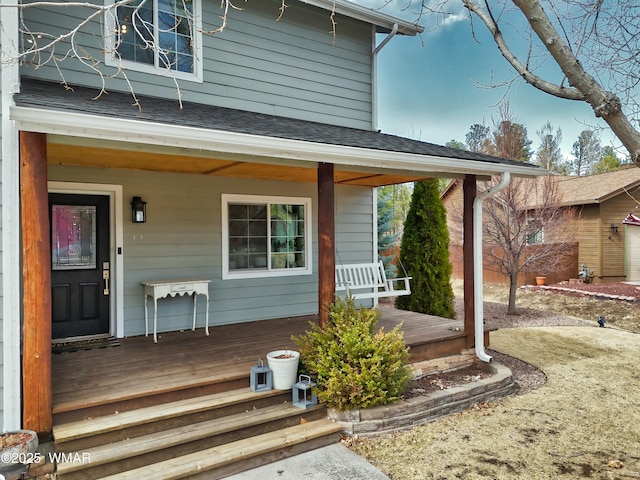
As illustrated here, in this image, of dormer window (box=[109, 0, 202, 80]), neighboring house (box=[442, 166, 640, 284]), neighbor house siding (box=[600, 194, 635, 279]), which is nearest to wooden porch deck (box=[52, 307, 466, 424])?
dormer window (box=[109, 0, 202, 80])

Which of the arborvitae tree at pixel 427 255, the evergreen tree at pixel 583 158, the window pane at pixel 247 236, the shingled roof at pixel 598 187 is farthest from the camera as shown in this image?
the evergreen tree at pixel 583 158

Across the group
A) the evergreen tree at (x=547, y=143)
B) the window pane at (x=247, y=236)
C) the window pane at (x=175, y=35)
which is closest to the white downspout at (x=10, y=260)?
the window pane at (x=175, y=35)

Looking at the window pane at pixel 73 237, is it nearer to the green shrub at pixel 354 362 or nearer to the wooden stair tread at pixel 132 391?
the wooden stair tread at pixel 132 391

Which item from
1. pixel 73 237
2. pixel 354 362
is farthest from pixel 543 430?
pixel 73 237

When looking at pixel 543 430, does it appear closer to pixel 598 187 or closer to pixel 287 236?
pixel 287 236

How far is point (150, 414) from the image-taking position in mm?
3467

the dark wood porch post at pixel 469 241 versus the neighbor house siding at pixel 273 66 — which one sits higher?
the neighbor house siding at pixel 273 66

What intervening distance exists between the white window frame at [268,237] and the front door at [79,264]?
1.57m

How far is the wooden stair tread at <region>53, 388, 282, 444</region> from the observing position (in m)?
3.15

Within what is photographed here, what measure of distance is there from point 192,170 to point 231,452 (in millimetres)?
3751

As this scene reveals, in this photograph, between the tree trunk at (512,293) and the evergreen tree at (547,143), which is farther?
the evergreen tree at (547,143)

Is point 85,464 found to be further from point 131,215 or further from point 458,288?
point 458,288

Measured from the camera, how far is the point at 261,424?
368cm

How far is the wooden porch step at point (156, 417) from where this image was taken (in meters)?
3.14
